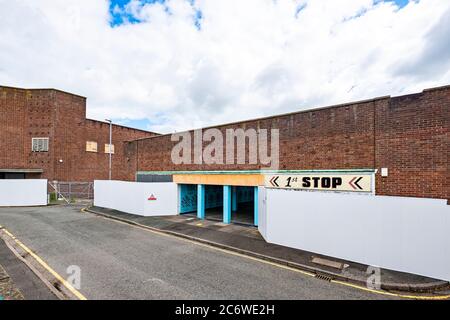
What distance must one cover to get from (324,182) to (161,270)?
7948 millimetres

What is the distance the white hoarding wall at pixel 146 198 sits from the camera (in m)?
15.3

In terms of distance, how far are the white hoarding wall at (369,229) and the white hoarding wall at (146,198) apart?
8592mm

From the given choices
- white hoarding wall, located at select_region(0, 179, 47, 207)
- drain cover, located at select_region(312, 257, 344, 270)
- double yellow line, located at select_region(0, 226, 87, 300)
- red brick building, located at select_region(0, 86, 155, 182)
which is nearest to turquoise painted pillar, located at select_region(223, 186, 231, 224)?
drain cover, located at select_region(312, 257, 344, 270)

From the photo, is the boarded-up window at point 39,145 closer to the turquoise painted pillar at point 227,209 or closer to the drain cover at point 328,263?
the turquoise painted pillar at point 227,209

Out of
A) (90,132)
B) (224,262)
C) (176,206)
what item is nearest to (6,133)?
(90,132)

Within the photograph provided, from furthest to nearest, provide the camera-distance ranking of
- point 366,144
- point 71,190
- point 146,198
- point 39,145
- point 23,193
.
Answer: point 71,190 < point 39,145 < point 23,193 < point 146,198 < point 366,144

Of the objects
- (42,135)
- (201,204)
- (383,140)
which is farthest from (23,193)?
(383,140)

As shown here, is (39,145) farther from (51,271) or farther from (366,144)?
(366,144)

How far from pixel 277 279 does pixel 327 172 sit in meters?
6.06

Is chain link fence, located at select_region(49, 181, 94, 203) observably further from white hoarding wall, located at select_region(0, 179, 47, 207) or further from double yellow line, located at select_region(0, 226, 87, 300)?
double yellow line, located at select_region(0, 226, 87, 300)

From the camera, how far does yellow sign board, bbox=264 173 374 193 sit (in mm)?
9672

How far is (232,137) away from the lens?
561 inches

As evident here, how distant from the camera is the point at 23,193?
2041cm

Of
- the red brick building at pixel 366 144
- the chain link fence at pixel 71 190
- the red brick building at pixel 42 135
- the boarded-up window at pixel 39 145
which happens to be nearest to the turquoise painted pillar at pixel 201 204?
the red brick building at pixel 366 144
